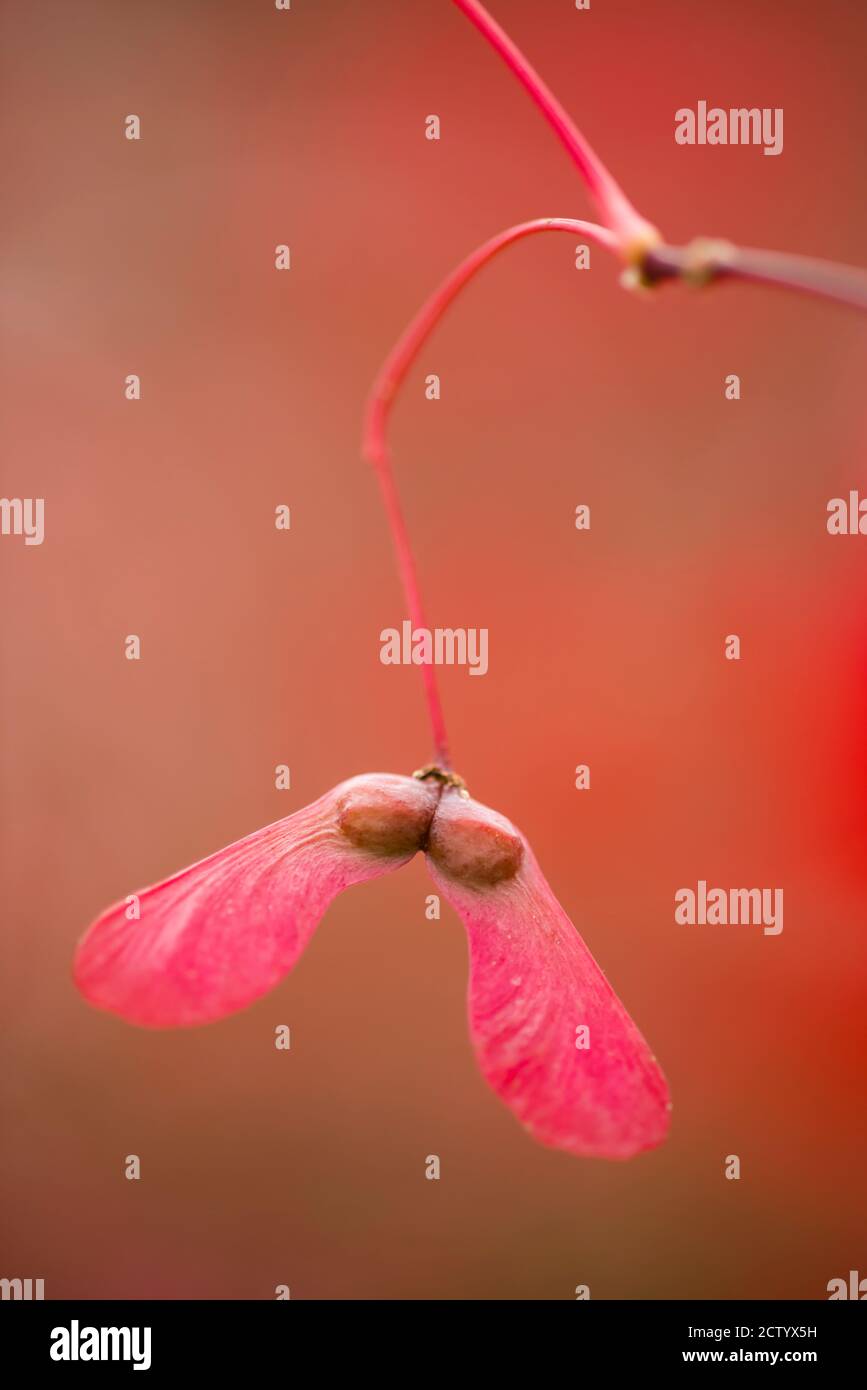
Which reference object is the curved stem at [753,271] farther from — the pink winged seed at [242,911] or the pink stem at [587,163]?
the pink winged seed at [242,911]

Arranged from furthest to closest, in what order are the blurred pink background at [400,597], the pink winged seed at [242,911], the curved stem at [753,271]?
the blurred pink background at [400,597] < the pink winged seed at [242,911] < the curved stem at [753,271]

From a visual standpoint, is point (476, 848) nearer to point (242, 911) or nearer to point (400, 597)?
point (242, 911)

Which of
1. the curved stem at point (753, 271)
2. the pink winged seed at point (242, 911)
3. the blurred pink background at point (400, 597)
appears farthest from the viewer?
the blurred pink background at point (400, 597)

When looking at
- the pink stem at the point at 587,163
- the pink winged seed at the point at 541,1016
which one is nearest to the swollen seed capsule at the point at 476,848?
the pink winged seed at the point at 541,1016

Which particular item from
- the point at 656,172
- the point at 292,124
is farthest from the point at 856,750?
the point at 292,124

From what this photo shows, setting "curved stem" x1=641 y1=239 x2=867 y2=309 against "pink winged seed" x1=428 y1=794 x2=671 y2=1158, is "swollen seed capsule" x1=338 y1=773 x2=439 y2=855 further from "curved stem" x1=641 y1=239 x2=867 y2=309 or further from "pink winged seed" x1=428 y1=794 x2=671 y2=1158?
"curved stem" x1=641 y1=239 x2=867 y2=309

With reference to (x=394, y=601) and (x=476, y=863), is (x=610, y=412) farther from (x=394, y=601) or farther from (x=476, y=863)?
(x=476, y=863)
